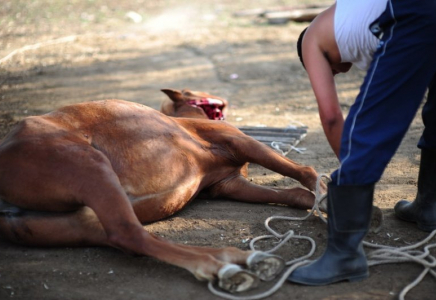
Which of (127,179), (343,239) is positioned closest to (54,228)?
(127,179)

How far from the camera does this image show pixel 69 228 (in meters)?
3.21

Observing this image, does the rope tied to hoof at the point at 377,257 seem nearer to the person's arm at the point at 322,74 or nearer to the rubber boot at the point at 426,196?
the rubber boot at the point at 426,196

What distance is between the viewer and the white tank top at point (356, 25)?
2.89 metres

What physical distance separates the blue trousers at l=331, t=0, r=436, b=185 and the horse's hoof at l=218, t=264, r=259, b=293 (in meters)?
0.64

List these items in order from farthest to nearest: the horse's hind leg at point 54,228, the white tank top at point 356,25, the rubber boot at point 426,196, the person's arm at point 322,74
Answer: the rubber boot at point 426,196 < the horse's hind leg at point 54,228 < the person's arm at point 322,74 < the white tank top at point 356,25

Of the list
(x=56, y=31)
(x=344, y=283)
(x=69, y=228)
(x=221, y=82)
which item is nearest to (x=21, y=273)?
(x=69, y=228)

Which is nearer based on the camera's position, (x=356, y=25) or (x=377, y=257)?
(x=356, y=25)

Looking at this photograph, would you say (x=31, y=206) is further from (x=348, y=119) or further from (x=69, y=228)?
(x=348, y=119)

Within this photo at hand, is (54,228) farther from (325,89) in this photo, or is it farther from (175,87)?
(175,87)

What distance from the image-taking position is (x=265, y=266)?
2.93 metres

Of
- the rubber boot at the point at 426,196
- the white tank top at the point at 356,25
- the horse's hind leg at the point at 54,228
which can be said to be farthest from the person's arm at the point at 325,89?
the horse's hind leg at the point at 54,228

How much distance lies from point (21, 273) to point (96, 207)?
505 mm

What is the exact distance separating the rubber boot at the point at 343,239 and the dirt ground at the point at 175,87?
6 cm

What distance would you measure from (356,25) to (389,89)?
1.19 feet
